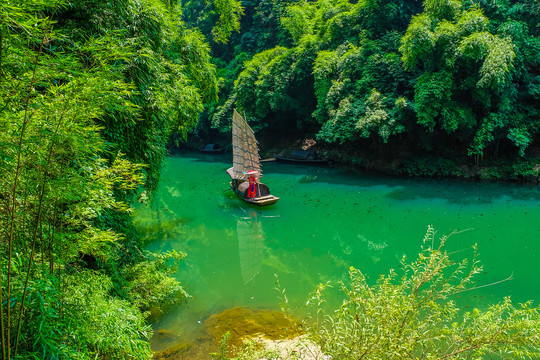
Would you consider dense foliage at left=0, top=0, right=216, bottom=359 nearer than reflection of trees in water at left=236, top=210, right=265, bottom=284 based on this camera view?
Yes

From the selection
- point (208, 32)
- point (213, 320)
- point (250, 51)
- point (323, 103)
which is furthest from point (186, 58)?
point (208, 32)

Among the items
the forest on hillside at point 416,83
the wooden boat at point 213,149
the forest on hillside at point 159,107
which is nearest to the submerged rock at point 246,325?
the forest on hillside at point 159,107

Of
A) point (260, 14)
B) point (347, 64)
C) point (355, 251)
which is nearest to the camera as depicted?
point (355, 251)

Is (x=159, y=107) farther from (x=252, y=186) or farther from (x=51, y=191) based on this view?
(x=252, y=186)

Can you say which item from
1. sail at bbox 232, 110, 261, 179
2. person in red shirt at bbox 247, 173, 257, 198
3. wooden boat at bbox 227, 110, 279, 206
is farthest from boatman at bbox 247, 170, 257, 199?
sail at bbox 232, 110, 261, 179

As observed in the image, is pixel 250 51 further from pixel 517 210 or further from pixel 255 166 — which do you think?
pixel 517 210

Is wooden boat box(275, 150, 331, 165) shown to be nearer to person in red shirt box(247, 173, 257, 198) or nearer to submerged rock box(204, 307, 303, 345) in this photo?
person in red shirt box(247, 173, 257, 198)
